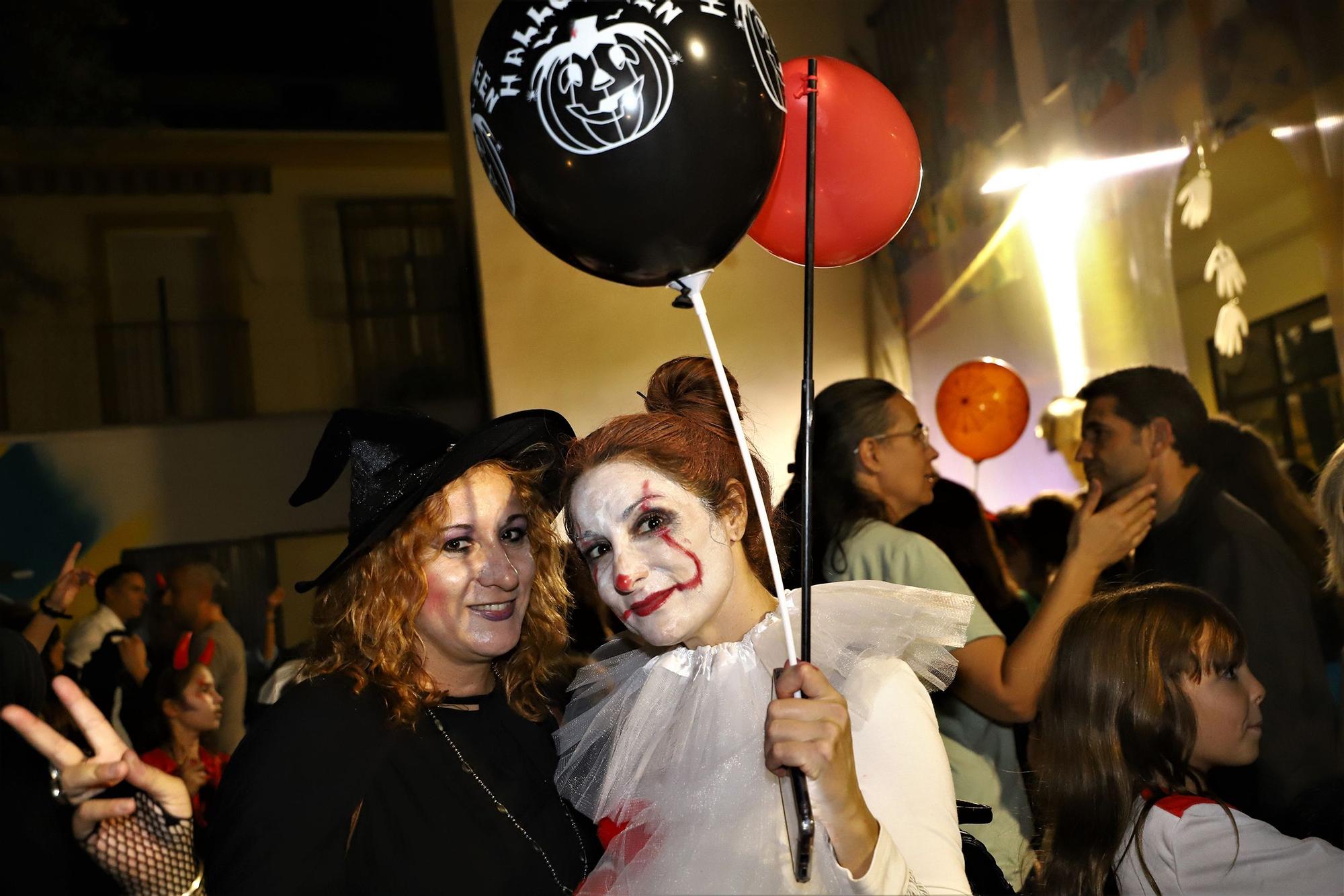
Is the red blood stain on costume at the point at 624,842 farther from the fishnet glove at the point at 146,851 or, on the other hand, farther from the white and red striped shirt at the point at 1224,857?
the white and red striped shirt at the point at 1224,857

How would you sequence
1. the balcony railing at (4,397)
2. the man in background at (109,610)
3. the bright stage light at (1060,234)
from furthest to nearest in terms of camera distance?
the balcony railing at (4,397) → the man in background at (109,610) → the bright stage light at (1060,234)

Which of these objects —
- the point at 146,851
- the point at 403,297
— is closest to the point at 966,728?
the point at 146,851

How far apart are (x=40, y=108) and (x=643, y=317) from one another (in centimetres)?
293

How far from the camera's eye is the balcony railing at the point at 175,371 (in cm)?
537

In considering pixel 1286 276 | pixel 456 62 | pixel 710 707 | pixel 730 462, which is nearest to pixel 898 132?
pixel 730 462

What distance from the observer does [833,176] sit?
71.7 inches

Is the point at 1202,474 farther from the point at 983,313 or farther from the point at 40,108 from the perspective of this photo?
the point at 40,108

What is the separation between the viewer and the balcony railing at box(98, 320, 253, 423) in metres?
5.37

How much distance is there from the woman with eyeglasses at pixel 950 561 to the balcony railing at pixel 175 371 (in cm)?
355

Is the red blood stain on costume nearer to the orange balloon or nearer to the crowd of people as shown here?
the crowd of people

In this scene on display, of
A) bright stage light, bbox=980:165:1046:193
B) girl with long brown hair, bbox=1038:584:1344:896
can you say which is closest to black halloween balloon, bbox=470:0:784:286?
girl with long brown hair, bbox=1038:584:1344:896

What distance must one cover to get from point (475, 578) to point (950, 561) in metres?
1.24

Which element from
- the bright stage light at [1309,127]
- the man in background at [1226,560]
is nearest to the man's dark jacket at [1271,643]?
the man in background at [1226,560]

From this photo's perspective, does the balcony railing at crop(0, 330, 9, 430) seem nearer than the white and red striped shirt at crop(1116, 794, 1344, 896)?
No
